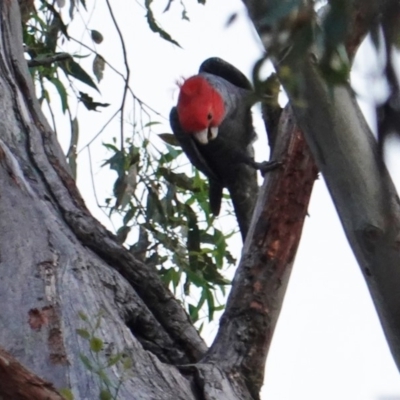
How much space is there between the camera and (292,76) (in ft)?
2.35

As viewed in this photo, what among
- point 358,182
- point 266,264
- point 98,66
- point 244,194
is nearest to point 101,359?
point 266,264

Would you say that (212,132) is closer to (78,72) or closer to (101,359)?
(78,72)

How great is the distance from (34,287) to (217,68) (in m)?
1.37

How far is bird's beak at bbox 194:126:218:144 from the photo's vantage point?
249 centimetres

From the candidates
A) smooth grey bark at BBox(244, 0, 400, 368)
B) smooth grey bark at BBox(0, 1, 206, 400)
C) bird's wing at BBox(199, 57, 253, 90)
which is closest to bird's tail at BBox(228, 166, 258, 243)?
bird's wing at BBox(199, 57, 253, 90)

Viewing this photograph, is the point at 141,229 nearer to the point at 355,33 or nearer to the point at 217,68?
the point at 217,68

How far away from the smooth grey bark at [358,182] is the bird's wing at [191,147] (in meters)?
1.74

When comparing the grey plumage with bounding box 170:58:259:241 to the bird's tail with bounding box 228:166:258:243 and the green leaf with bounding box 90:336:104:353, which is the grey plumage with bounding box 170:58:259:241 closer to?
the bird's tail with bounding box 228:166:258:243

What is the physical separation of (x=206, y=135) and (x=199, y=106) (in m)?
0.08

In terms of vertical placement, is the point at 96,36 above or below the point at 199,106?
above

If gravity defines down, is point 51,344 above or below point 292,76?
below

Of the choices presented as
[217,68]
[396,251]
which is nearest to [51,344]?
[396,251]

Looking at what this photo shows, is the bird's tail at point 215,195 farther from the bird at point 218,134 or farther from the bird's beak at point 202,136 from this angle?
the bird's beak at point 202,136

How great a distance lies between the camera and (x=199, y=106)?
2.48m
